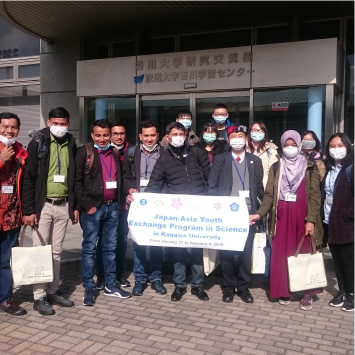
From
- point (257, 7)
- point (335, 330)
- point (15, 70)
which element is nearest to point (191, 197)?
point (335, 330)

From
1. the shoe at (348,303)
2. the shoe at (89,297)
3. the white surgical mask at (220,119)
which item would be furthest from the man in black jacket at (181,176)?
the shoe at (348,303)

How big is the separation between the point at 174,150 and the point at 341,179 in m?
1.81

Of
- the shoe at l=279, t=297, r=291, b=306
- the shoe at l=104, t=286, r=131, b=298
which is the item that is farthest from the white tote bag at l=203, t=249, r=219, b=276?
the shoe at l=104, t=286, r=131, b=298

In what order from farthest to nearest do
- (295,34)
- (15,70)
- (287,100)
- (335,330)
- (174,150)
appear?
(15,70) → (295,34) → (287,100) → (174,150) → (335,330)

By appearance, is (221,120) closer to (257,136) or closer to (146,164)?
(257,136)

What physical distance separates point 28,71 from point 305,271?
10.5 meters

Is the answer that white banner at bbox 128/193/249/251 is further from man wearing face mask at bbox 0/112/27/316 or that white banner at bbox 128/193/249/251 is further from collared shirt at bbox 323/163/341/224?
man wearing face mask at bbox 0/112/27/316

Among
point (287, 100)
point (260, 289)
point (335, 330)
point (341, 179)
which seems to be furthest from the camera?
point (287, 100)

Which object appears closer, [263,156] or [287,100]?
[263,156]

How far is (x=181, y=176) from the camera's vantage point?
4910 mm

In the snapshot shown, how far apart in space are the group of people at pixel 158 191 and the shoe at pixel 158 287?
2cm

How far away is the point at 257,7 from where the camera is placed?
9070mm

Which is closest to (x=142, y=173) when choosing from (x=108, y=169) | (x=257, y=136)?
(x=108, y=169)

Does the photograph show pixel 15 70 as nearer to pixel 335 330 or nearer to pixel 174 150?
pixel 174 150
